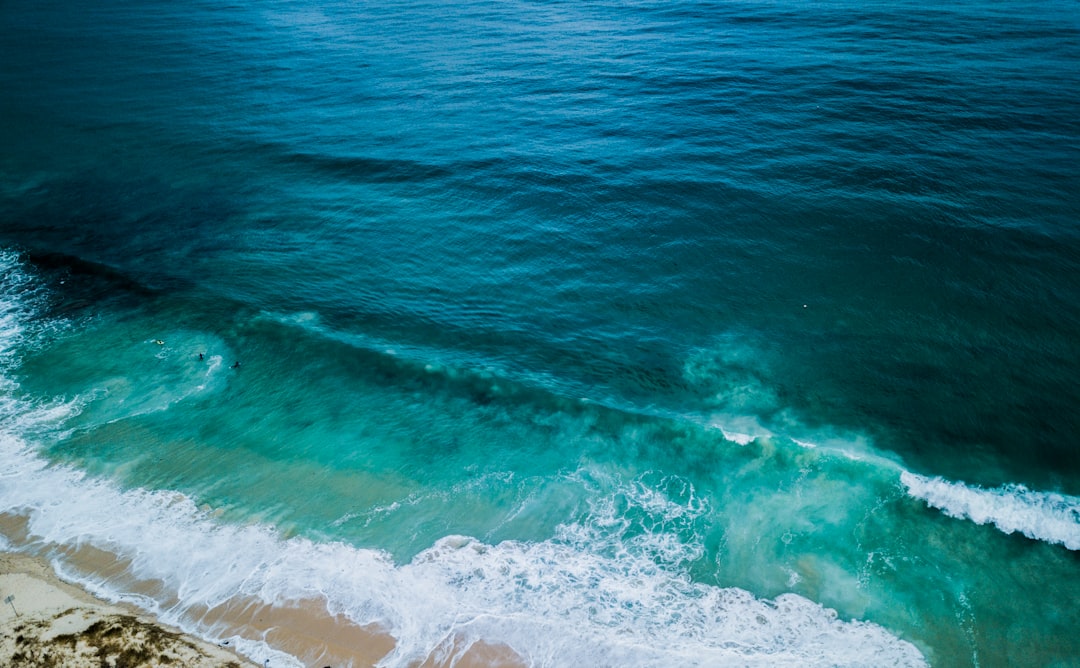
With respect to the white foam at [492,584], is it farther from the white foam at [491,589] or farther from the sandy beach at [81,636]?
the sandy beach at [81,636]

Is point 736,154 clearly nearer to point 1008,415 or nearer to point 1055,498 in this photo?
point 1008,415

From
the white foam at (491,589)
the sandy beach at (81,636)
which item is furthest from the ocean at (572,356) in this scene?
the sandy beach at (81,636)

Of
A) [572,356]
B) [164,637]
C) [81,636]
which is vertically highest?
[572,356]

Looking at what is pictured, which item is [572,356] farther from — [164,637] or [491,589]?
[164,637]

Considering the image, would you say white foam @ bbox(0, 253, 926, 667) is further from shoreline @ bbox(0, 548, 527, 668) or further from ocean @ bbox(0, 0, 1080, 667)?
shoreline @ bbox(0, 548, 527, 668)

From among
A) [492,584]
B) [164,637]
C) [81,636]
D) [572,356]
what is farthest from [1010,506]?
[81,636]

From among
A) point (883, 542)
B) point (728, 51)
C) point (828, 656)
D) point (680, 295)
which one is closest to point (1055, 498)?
point (883, 542)

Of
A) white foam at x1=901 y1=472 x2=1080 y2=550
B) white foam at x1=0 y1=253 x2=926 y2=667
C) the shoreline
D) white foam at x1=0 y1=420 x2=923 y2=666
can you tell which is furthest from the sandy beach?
white foam at x1=901 y1=472 x2=1080 y2=550
